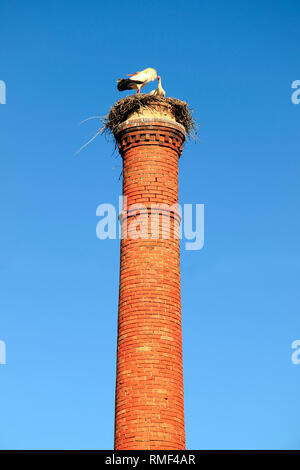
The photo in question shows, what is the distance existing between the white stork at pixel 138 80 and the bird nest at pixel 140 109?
0.66 meters

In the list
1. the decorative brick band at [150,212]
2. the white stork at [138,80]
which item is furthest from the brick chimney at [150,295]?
the white stork at [138,80]

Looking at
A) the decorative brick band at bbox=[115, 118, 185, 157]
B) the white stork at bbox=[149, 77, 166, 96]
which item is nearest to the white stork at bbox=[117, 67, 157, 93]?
the white stork at bbox=[149, 77, 166, 96]

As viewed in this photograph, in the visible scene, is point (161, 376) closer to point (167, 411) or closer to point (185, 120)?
point (167, 411)

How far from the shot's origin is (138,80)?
757 inches

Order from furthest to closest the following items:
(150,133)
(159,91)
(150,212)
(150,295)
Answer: (159,91) < (150,133) < (150,212) < (150,295)

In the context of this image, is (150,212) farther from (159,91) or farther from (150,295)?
(159,91)

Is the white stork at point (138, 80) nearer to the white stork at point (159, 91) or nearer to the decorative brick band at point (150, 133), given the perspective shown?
the white stork at point (159, 91)

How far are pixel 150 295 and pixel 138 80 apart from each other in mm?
5416

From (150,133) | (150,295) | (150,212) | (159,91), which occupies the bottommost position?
(150,295)

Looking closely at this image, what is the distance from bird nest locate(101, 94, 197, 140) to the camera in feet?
60.8

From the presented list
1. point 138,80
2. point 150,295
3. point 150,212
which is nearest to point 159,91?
point 138,80

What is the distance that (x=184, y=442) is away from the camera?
1606 centimetres

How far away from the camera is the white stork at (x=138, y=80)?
19.2 metres
